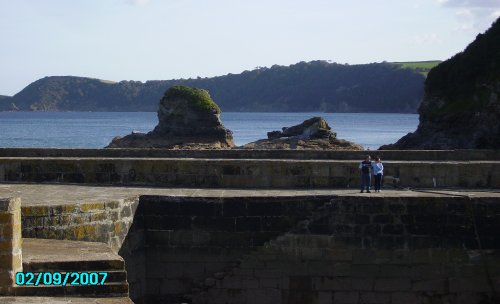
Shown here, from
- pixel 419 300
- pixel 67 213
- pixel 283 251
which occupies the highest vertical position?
pixel 67 213

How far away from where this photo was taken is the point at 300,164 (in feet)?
50.9

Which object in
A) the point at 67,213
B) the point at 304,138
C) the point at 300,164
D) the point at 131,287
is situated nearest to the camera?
the point at 67,213

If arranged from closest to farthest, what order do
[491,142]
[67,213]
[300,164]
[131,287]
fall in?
[67,213] < [131,287] < [300,164] < [491,142]

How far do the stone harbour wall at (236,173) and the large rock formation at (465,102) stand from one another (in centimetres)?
2225

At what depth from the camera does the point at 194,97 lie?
61719mm

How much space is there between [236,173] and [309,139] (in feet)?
99.4

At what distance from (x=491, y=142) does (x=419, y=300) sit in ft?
85.6

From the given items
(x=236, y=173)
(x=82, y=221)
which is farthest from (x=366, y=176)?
(x=82, y=221)

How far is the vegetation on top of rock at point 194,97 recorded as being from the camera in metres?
61.7

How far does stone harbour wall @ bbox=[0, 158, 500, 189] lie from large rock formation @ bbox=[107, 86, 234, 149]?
4256 centimetres

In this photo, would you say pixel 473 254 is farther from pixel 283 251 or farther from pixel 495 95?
pixel 495 95

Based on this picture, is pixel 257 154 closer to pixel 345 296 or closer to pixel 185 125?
pixel 345 296

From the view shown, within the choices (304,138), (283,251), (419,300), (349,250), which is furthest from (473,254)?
(304,138)

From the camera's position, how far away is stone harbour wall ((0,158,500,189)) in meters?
15.5
